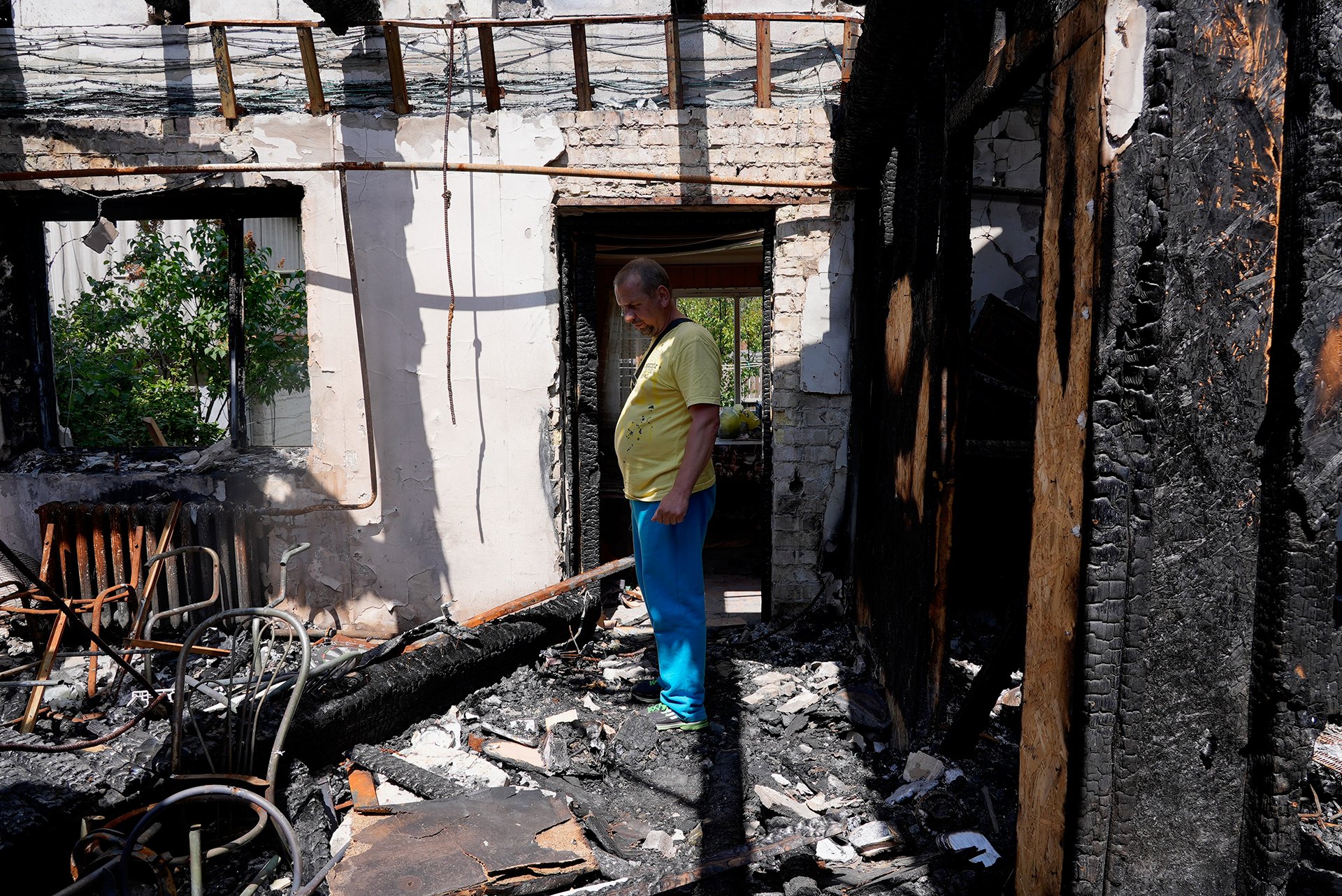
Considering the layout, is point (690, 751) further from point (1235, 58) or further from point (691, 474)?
point (1235, 58)

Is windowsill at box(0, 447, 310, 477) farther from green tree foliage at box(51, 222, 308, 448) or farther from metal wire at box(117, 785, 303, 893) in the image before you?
metal wire at box(117, 785, 303, 893)

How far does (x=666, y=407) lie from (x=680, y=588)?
0.78 meters

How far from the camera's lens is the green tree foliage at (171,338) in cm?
679

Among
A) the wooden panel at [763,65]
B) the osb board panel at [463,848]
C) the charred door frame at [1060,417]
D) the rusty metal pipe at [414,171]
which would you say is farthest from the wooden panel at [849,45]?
the osb board panel at [463,848]

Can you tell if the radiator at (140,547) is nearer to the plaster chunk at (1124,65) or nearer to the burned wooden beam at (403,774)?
the burned wooden beam at (403,774)

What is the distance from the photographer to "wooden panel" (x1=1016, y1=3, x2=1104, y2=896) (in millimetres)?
1642

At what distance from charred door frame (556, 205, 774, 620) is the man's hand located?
1520 millimetres

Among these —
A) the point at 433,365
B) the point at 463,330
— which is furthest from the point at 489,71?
the point at 433,365

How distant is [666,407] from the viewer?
3391 mm

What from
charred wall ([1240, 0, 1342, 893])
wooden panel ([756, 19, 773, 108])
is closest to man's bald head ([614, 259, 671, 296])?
wooden panel ([756, 19, 773, 108])

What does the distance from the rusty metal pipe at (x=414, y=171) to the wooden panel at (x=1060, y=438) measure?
9.10ft

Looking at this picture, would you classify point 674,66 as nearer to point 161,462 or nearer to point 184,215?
point 184,215

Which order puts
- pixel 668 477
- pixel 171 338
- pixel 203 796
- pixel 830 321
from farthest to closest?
pixel 171 338, pixel 830 321, pixel 668 477, pixel 203 796

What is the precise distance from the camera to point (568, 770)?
3148 mm
